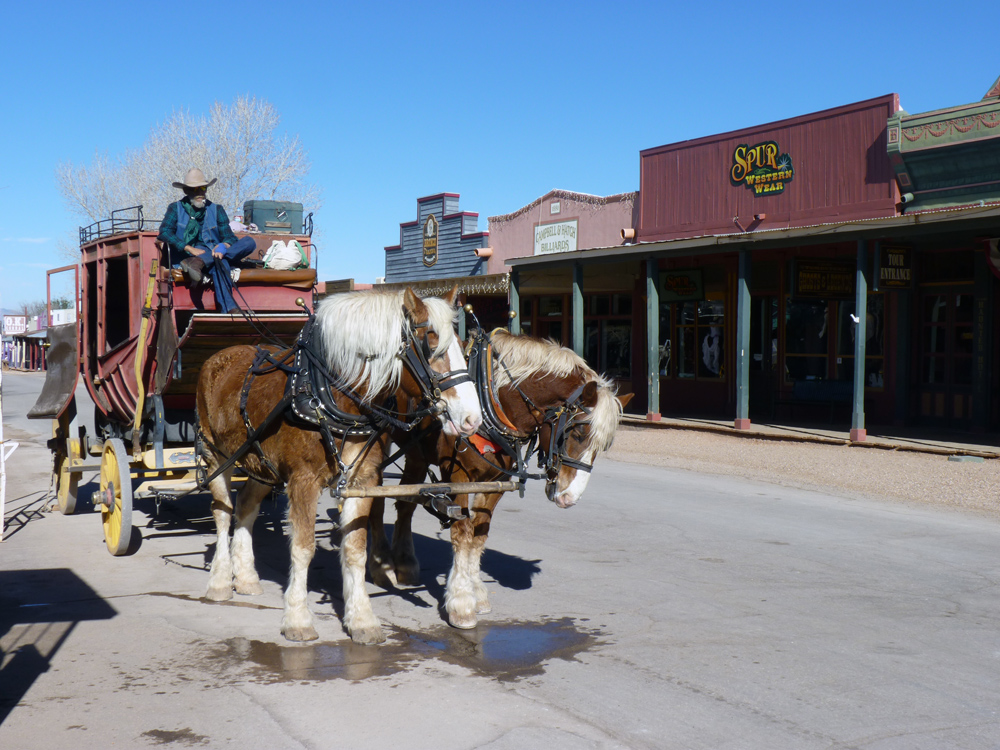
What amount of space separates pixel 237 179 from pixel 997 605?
38.2 metres

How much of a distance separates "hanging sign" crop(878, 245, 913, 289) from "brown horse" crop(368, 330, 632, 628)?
35.7 feet

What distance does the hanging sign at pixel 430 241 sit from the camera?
30344 mm

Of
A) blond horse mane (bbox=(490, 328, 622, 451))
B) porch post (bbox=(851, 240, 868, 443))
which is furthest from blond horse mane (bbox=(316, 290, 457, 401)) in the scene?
porch post (bbox=(851, 240, 868, 443))

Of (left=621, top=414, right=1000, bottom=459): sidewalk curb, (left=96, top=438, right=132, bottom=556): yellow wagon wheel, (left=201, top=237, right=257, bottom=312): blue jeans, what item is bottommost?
(left=621, top=414, right=1000, bottom=459): sidewalk curb

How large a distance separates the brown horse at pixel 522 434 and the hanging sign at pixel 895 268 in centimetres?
1088

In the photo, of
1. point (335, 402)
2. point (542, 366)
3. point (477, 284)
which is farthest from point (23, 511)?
point (477, 284)

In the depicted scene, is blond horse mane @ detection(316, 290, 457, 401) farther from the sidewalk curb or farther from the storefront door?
the storefront door

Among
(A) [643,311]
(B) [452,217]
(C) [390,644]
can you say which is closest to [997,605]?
(C) [390,644]

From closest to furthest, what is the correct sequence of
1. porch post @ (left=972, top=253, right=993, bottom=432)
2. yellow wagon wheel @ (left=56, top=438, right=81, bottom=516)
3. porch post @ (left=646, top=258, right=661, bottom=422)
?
yellow wagon wheel @ (left=56, top=438, right=81, bottom=516) < porch post @ (left=972, top=253, right=993, bottom=432) < porch post @ (left=646, top=258, right=661, bottom=422)

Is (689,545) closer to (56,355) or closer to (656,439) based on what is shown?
(56,355)

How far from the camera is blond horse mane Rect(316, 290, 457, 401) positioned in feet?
17.6

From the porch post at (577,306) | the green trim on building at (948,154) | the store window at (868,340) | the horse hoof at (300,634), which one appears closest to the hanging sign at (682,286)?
the porch post at (577,306)

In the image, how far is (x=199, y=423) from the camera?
Answer: 6980 millimetres

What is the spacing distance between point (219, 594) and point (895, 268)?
529 inches
